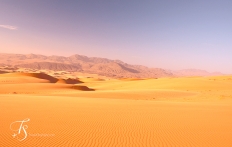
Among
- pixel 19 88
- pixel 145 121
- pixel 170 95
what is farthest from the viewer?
pixel 19 88

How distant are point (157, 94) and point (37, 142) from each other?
21263mm

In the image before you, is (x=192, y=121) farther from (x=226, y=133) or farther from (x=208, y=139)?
(x=208, y=139)

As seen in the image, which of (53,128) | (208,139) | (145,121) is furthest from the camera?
(145,121)

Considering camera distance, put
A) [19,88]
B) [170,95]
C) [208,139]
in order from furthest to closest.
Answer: [19,88] < [170,95] < [208,139]

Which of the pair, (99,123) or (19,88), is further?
(19,88)

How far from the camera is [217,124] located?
29.3 feet

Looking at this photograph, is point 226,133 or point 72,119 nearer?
point 226,133

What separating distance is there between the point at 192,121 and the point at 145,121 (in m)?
2.32

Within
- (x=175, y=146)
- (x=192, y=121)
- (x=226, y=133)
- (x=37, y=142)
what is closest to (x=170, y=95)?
(x=192, y=121)

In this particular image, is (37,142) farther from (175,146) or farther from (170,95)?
(170,95)

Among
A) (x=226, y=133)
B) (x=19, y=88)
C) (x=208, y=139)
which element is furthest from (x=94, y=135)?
(x=19, y=88)

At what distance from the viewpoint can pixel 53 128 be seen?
7.43 metres

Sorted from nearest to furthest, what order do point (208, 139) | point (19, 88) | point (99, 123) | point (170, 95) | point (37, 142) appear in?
point (37, 142), point (208, 139), point (99, 123), point (170, 95), point (19, 88)

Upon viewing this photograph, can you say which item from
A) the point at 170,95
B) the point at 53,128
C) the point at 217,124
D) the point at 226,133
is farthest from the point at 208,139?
the point at 170,95
